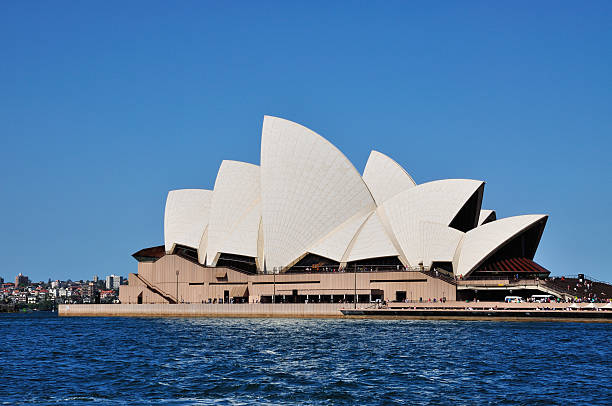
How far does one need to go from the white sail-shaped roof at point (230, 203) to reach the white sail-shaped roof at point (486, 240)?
24829mm

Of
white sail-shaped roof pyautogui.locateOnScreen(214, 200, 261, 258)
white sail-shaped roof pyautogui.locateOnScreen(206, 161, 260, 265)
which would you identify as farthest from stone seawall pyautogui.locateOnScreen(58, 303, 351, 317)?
white sail-shaped roof pyautogui.locateOnScreen(214, 200, 261, 258)

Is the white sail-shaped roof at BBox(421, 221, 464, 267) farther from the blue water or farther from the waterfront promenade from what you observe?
the blue water

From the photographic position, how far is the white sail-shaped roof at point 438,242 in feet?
249

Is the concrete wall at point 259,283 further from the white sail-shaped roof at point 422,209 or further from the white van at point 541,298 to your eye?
the white van at point 541,298

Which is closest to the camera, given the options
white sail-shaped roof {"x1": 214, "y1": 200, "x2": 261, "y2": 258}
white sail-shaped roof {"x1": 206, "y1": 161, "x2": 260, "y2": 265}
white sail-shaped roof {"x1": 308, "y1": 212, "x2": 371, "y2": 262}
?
white sail-shaped roof {"x1": 308, "y1": 212, "x2": 371, "y2": 262}

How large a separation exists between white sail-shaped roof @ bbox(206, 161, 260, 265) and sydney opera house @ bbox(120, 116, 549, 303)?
0.12 meters

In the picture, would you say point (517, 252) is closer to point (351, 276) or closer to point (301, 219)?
point (351, 276)

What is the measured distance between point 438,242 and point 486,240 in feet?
16.1

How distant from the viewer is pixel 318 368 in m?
30.8

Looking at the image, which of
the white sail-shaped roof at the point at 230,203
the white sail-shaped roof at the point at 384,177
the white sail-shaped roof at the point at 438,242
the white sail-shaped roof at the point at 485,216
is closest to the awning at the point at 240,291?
the white sail-shaped roof at the point at 230,203

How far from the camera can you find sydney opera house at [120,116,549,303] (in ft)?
246

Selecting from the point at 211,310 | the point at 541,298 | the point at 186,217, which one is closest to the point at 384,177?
the point at 541,298

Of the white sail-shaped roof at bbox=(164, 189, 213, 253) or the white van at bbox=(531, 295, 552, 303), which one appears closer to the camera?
the white van at bbox=(531, 295, 552, 303)

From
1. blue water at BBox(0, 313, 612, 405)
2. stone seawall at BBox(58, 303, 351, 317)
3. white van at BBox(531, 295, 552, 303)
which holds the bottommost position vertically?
blue water at BBox(0, 313, 612, 405)
